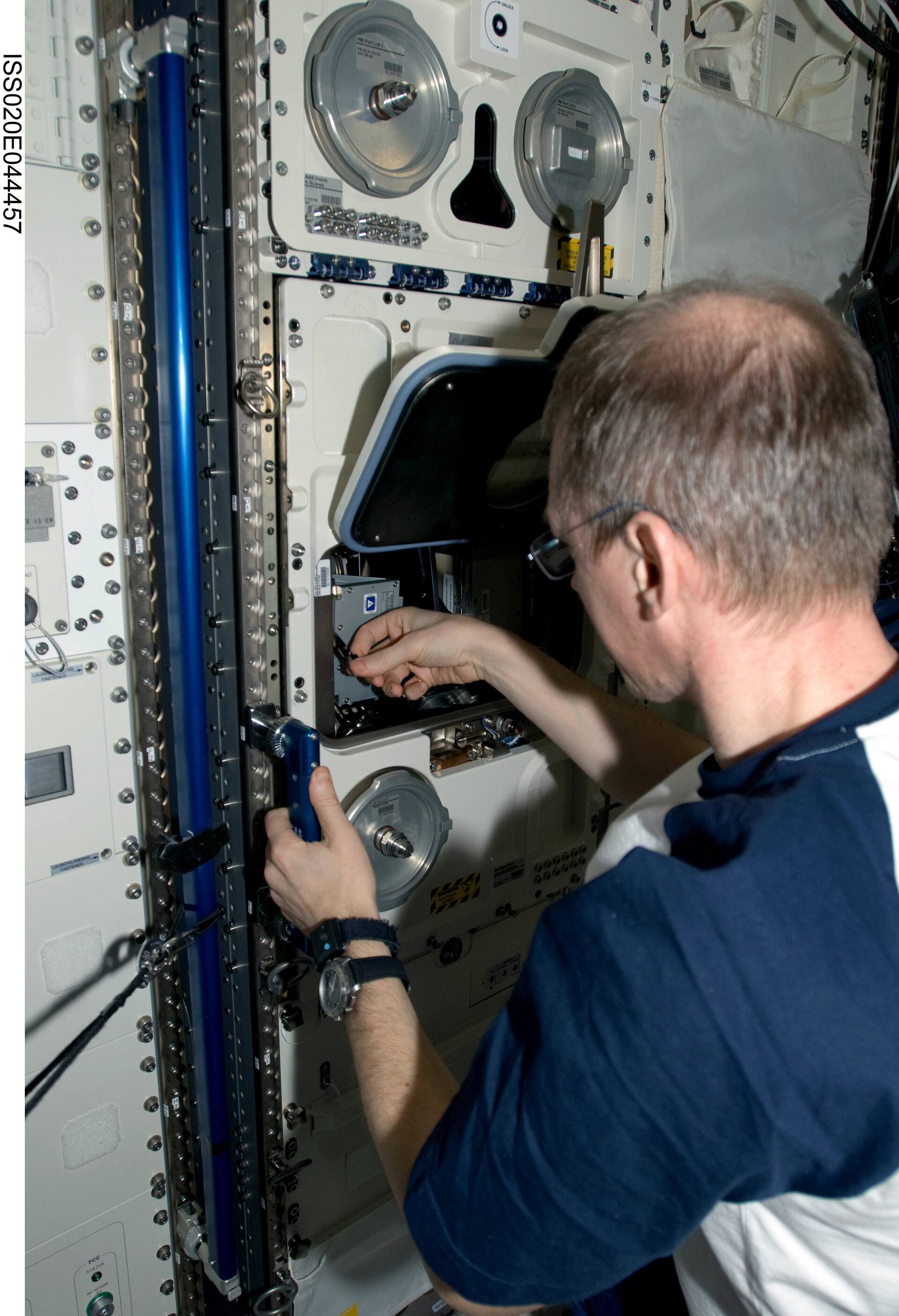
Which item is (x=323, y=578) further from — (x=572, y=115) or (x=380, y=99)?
(x=572, y=115)

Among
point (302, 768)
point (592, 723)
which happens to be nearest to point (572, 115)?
point (592, 723)

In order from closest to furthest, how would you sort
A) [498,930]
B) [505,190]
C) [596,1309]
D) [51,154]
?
1. [51,154]
2. [596,1309]
3. [505,190]
4. [498,930]

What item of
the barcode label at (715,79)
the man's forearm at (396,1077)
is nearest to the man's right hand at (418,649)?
the man's forearm at (396,1077)

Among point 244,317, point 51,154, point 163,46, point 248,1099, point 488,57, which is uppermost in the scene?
point 488,57

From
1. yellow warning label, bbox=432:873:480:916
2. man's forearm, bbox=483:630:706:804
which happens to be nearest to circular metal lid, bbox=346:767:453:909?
yellow warning label, bbox=432:873:480:916

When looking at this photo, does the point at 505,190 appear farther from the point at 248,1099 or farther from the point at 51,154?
the point at 248,1099

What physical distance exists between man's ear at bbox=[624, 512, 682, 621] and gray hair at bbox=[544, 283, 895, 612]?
2cm

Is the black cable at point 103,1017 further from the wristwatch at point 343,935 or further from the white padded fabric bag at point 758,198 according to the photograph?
the white padded fabric bag at point 758,198

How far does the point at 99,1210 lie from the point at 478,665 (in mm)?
1695

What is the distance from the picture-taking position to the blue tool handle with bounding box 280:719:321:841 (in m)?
1.77

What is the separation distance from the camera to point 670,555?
1.18 metres

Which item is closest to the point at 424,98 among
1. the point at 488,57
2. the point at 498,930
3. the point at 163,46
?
the point at 488,57

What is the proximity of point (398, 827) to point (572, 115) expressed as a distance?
1.89 meters

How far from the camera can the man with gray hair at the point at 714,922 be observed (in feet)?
3.06
